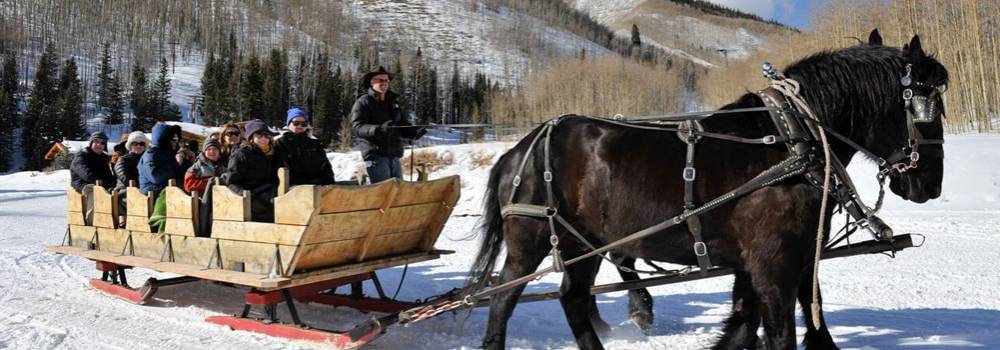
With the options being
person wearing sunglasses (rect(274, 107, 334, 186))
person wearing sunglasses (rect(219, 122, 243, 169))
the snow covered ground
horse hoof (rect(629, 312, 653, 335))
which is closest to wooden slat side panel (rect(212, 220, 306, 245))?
the snow covered ground

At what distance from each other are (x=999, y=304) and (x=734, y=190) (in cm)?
339

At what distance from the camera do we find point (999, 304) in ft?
17.3

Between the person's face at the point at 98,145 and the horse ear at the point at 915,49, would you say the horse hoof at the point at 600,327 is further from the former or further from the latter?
the person's face at the point at 98,145

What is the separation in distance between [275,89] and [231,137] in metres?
52.9

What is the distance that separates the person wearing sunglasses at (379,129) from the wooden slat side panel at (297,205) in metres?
1.08

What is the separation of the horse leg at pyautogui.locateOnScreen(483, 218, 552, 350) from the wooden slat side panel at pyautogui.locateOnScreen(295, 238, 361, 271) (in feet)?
3.83

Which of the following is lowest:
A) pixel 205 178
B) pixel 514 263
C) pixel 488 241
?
pixel 514 263

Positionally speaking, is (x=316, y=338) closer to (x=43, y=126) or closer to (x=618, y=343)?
(x=618, y=343)

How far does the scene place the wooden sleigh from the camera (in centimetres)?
434

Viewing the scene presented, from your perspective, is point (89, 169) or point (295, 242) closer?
point (295, 242)

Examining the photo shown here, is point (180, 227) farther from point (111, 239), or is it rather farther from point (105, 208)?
point (105, 208)

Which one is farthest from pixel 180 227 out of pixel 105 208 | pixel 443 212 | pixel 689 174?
pixel 689 174

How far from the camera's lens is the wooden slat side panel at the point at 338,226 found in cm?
430

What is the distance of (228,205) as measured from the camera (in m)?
4.84
